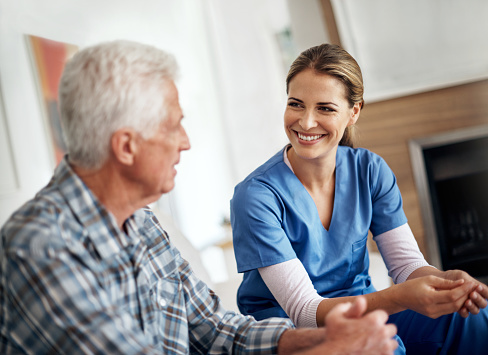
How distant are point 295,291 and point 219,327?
0.85ft

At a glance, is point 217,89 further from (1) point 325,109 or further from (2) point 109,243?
(2) point 109,243

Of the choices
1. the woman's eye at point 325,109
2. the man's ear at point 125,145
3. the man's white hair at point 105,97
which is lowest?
the woman's eye at point 325,109

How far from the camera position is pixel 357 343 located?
791 mm

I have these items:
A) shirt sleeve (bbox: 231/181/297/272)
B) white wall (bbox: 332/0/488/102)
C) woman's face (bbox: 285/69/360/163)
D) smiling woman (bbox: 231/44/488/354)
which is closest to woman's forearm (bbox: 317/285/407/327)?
smiling woman (bbox: 231/44/488/354)

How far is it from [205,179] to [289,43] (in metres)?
1.22

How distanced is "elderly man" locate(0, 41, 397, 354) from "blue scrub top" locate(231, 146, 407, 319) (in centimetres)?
32

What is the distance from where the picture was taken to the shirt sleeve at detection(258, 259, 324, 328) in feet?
3.92

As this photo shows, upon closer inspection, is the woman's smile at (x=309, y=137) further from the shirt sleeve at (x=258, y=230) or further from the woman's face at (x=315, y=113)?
the shirt sleeve at (x=258, y=230)

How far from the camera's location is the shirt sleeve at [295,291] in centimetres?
120

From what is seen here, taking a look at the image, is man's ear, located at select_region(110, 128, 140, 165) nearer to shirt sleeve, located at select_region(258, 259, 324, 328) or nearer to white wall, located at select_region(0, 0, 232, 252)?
shirt sleeve, located at select_region(258, 259, 324, 328)

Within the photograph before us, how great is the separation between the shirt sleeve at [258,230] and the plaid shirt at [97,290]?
218mm

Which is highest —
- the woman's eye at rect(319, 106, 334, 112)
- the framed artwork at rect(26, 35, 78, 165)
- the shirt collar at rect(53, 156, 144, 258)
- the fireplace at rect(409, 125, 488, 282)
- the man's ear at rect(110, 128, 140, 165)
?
the framed artwork at rect(26, 35, 78, 165)

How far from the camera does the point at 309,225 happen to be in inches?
52.9

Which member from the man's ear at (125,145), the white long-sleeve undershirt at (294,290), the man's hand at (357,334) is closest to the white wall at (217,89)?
the white long-sleeve undershirt at (294,290)
